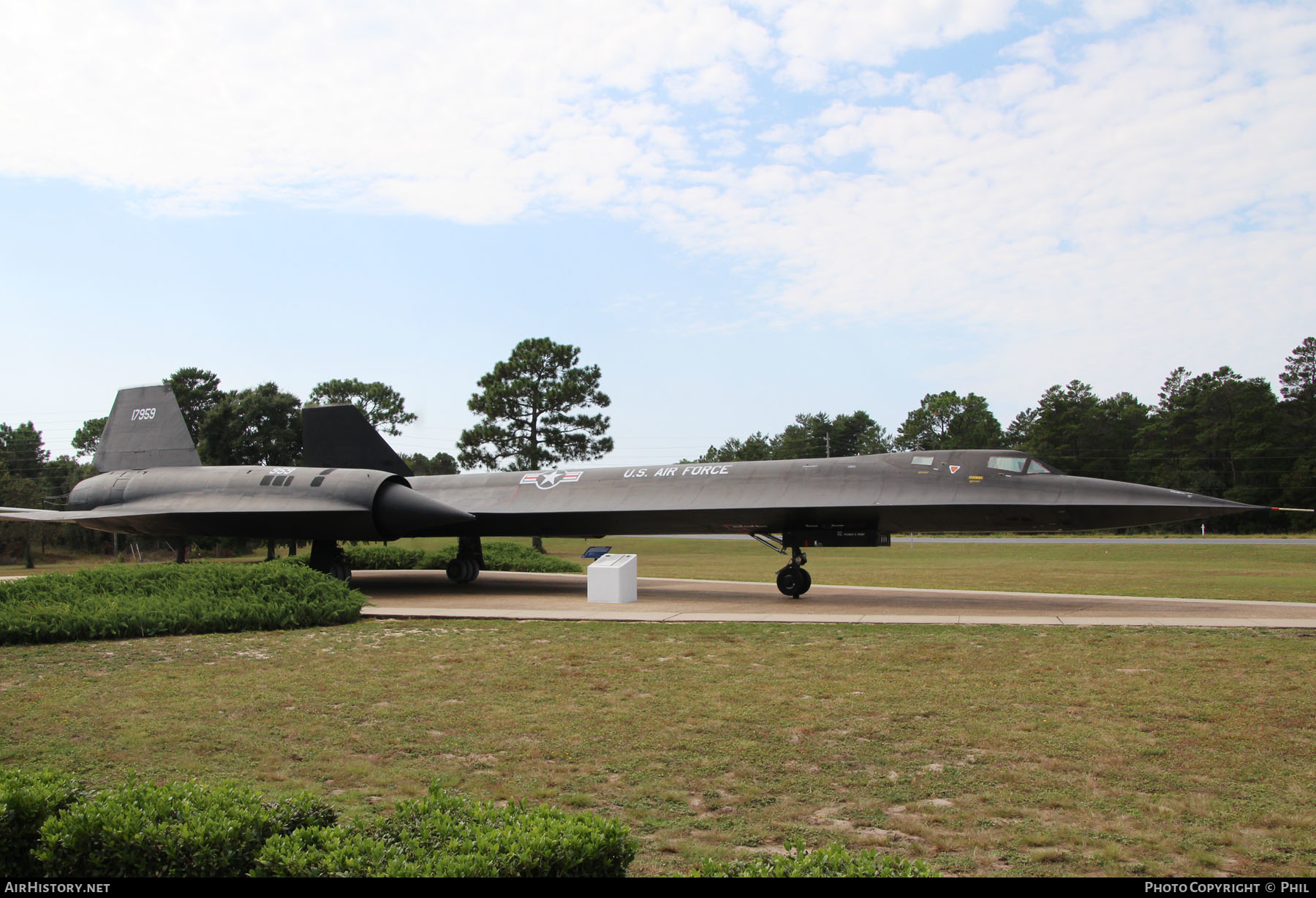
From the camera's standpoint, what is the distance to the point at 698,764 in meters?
5.78

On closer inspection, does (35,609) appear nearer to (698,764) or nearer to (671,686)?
(671,686)

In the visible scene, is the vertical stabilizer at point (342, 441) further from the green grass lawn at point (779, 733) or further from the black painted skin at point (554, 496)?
the green grass lawn at point (779, 733)

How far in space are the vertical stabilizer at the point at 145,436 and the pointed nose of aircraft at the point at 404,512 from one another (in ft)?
19.7

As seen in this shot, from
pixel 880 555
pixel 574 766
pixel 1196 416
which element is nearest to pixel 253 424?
pixel 880 555

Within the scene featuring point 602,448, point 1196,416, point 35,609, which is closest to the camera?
point 35,609

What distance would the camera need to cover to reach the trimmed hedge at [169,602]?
11203 mm

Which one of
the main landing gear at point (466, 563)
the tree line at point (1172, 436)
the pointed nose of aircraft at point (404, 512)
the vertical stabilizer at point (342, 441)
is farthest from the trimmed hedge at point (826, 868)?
the tree line at point (1172, 436)

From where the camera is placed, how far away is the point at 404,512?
58.9 feet

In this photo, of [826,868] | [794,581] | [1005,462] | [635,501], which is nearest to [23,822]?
[826,868]

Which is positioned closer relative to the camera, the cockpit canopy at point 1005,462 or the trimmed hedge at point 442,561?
the cockpit canopy at point 1005,462

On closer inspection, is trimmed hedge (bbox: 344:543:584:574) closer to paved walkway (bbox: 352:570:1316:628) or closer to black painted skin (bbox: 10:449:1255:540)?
black painted skin (bbox: 10:449:1255:540)

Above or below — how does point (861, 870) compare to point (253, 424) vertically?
below

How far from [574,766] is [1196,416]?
74366 mm

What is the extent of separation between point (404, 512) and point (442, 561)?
24.8 feet
